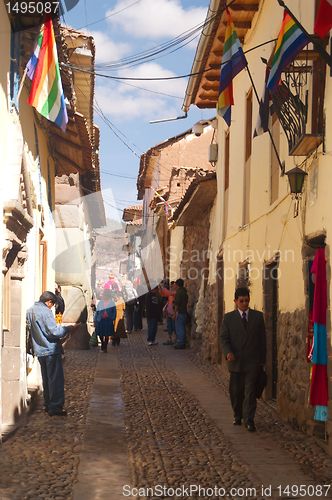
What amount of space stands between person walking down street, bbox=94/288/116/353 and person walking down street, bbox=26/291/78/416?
27.9 feet

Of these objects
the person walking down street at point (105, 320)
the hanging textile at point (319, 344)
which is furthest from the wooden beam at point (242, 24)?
the person walking down street at point (105, 320)

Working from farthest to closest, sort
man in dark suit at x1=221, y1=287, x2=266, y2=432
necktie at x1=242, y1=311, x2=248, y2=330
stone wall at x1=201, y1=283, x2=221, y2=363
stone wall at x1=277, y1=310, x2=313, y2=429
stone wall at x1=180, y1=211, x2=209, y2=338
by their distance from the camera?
1. stone wall at x1=180, y1=211, x2=209, y2=338
2. stone wall at x1=201, y1=283, x2=221, y2=363
3. necktie at x1=242, y1=311, x2=248, y2=330
4. man in dark suit at x1=221, y1=287, x2=266, y2=432
5. stone wall at x1=277, y1=310, x2=313, y2=429

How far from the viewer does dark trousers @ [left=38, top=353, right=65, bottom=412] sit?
8852mm

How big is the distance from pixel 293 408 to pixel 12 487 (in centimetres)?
385

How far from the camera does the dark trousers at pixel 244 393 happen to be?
834 cm

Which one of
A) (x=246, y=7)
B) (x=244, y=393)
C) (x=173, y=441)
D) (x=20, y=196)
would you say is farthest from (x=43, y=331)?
(x=246, y=7)

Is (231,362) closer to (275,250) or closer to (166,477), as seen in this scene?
(275,250)

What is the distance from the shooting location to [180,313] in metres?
17.9

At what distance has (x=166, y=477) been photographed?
19.9ft

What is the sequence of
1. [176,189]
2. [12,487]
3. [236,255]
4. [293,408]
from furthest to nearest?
[176,189], [236,255], [293,408], [12,487]

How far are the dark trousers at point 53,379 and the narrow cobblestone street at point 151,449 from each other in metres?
0.23

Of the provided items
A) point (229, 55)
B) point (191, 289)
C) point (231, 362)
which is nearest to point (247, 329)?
point (231, 362)

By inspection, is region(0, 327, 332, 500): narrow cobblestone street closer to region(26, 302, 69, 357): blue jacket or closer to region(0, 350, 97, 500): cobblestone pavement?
region(0, 350, 97, 500): cobblestone pavement

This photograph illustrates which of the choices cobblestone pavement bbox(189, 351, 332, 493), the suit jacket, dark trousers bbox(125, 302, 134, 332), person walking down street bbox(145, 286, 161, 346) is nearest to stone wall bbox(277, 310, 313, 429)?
cobblestone pavement bbox(189, 351, 332, 493)
